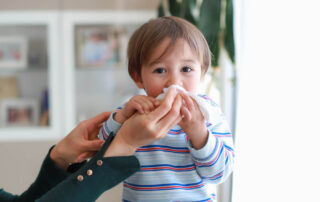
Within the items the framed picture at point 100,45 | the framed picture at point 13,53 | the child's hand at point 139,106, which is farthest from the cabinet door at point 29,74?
the child's hand at point 139,106

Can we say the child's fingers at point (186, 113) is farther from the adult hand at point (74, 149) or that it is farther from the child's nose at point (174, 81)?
the adult hand at point (74, 149)

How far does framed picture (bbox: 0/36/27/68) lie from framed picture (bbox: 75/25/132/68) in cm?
41

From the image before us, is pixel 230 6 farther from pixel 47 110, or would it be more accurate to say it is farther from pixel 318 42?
pixel 47 110

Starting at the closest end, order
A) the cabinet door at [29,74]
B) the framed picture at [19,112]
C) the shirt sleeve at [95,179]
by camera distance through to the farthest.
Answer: the shirt sleeve at [95,179] < the cabinet door at [29,74] < the framed picture at [19,112]

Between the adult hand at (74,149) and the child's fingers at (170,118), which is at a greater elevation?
the child's fingers at (170,118)

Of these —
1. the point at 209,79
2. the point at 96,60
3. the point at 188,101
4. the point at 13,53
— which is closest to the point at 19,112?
the point at 13,53

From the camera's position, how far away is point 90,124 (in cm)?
74

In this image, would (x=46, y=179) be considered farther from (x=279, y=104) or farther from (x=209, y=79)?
(x=209, y=79)

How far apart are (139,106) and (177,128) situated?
15 cm

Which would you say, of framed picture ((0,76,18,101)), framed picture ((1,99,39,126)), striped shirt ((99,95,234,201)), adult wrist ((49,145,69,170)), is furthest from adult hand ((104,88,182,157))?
framed picture ((0,76,18,101))

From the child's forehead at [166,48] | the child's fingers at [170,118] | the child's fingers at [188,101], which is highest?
the child's forehead at [166,48]

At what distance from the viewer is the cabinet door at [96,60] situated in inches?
74.4

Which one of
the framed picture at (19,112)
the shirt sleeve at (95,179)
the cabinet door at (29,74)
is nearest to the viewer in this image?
the shirt sleeve at (95,179)

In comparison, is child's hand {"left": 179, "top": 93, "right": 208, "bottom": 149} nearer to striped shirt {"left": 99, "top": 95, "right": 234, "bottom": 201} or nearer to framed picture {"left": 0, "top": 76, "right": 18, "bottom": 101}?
striped shirt {"left": 99, "top": 95, "right": 234, "bottom": 201}
